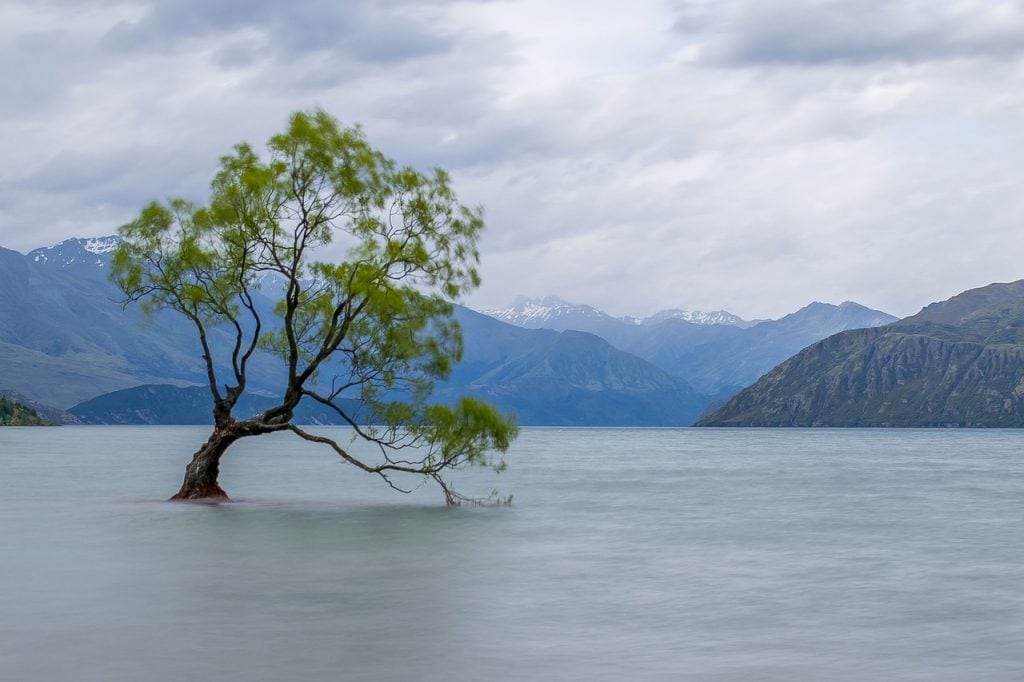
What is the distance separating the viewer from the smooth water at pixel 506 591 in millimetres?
18688

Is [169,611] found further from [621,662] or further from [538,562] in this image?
[538,562]

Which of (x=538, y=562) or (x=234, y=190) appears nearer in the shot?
(x=538, y=562)

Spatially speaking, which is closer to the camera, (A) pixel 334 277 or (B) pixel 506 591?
(B) pixel 506 591

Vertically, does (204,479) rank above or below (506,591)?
above

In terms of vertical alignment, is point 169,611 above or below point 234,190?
below

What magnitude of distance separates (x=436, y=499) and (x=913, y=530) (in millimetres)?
26407

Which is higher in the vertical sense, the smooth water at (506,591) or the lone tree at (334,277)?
the lone tree at (334,277)

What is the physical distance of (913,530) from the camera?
45.6 metres

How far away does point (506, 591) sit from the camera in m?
27.3

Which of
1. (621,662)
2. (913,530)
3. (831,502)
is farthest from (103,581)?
(831,502)

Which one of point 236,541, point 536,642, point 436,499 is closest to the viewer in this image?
point 536,642

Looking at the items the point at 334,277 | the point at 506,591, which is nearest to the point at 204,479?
the point at 334,277

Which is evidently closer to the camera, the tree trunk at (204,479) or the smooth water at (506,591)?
the smooth water at (506,591)

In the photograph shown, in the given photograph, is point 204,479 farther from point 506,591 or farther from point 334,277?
point 506,591
